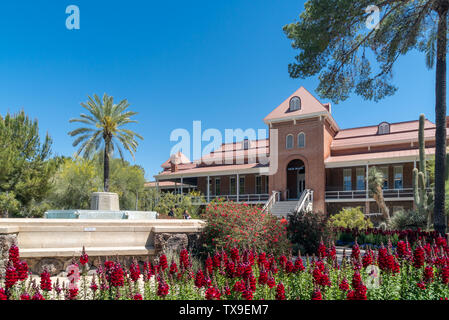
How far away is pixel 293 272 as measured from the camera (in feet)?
14.6

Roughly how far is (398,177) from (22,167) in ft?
90.4

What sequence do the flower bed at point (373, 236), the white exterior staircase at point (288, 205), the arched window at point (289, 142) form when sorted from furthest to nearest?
the arched window at point (289, 142) → the white exterior staircase at point (288, 205) → the flower bed at point (373, 236)

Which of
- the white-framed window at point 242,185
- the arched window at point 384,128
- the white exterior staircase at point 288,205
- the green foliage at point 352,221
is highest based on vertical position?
the arched window at point 384,128

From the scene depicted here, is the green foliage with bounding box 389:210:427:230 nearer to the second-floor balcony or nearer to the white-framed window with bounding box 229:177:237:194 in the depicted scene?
the second-floor balcony

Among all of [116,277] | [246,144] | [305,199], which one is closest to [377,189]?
[305,199]

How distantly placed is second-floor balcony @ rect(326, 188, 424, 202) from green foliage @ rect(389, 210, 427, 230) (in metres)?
5.44

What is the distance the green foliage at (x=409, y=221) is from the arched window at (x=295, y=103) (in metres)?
13.5

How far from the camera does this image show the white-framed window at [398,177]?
87.9 feet

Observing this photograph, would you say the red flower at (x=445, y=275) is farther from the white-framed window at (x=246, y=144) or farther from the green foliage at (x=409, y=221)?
the white-framed window at (x=246, y=144)

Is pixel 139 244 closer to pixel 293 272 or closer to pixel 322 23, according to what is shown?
pixel 293 272

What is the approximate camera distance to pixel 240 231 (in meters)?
8.06

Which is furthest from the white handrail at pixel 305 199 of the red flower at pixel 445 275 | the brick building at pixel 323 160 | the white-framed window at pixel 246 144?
the red flower at pixel 445 275

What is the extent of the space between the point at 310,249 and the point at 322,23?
24.6ft

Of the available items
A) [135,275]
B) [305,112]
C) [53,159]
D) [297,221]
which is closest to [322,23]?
[297,221]
